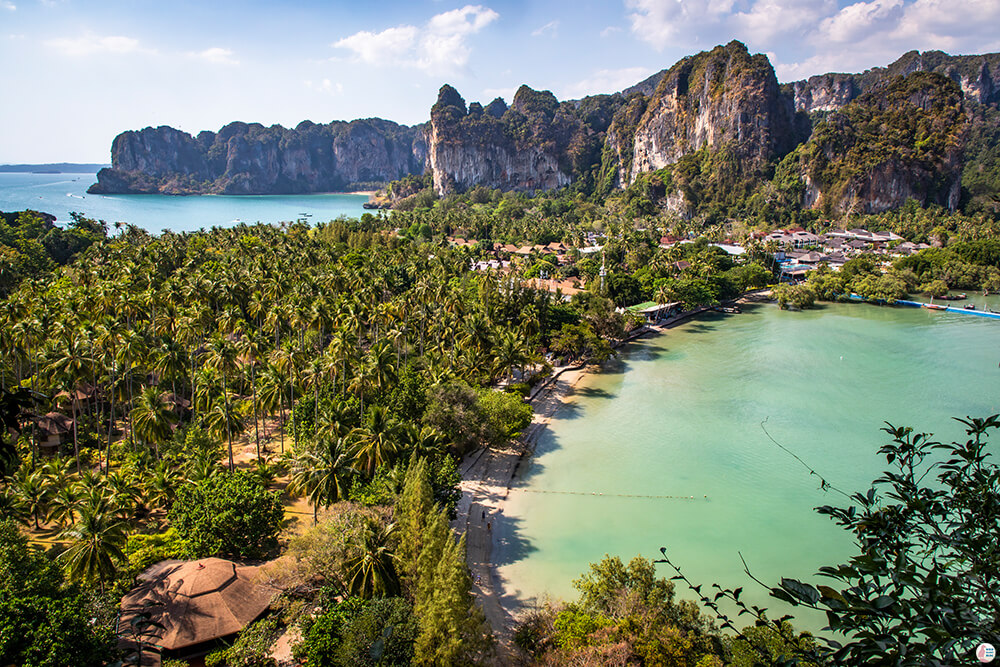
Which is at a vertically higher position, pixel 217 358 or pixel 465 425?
pixel 217 358

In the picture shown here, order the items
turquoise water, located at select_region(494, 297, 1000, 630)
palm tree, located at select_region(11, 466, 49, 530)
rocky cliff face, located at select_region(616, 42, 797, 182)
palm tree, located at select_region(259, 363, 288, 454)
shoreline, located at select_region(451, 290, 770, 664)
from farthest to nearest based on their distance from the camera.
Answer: rocky cliff face, located at select_region(616, 42, 797, 182) → palm tree, located at select_region(259, 363, 288, 454) → turquoise water, located at select_region(494, 297, 1000, 630) → palm tree, located at select_region(11, 466, 49, 530) → shoreline, located at select_region(451, 290, 770, 664)

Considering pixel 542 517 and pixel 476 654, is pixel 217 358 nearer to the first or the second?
pixel 542 517

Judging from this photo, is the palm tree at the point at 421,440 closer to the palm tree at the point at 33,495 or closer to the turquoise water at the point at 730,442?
the turquoise water at the point at 730,442

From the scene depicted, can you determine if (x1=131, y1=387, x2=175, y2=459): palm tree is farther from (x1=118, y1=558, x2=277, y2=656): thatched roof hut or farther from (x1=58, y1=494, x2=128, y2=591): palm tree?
(x1=118, y1=558, x2=277, y2=656): thatched roof hut

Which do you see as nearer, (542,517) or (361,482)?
(361,482)

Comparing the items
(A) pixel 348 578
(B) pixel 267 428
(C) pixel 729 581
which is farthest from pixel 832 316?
(A) pixel 348 578

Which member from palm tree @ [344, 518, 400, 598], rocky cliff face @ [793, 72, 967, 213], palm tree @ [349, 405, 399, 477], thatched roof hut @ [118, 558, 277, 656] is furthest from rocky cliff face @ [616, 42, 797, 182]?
thatched roof hut @ [118, 558, 277, 656]
